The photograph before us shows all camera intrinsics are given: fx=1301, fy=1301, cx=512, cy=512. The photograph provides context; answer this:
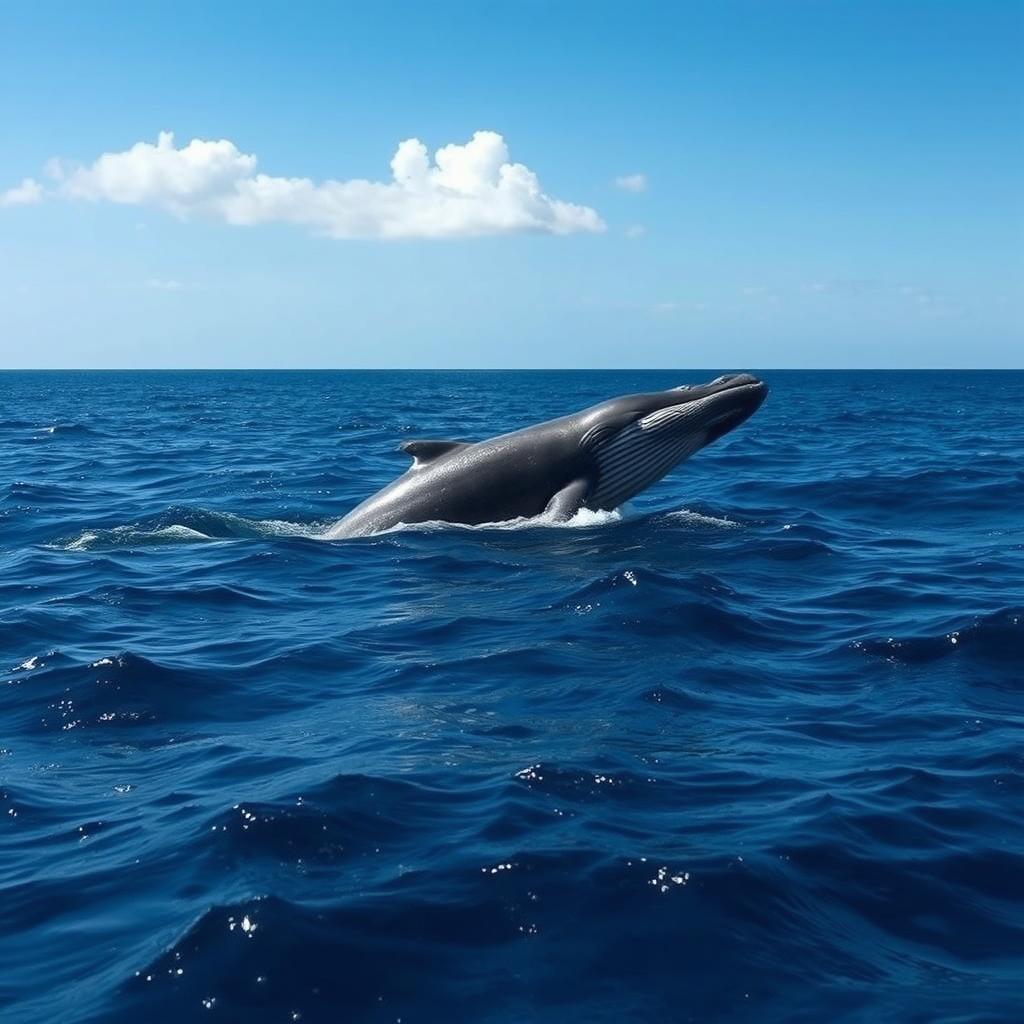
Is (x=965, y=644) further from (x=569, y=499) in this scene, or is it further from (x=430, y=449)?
(x=430, y=449)

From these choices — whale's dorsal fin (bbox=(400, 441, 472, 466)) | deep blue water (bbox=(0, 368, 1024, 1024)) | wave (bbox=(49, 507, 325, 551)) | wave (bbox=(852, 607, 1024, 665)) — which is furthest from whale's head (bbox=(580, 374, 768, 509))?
wave (bbox=(852, 607, 1024, 665))

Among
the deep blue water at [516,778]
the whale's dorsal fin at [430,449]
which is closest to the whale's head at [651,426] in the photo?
the deep blue water at [516,778]

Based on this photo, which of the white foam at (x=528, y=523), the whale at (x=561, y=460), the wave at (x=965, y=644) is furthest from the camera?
the whale at (x=561, y=460)

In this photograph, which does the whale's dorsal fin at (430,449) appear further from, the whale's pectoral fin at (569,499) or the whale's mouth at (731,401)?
the whale's mouth at (731,401)

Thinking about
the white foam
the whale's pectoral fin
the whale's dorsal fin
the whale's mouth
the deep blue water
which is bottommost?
the deep blue water

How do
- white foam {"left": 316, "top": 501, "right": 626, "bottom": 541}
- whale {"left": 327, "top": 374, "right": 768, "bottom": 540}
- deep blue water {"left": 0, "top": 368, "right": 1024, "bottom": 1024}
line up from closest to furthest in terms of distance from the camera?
deep blue water {"left": 0, "top": 368, "right": 1024, "bottom": 1024}, white foam {"left": 316, "top": 501, "right": 626, "bottom": 541}, whale {"left": 327, "top": 374, "right": 768, "bottom": 540}

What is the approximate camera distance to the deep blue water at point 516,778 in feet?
19.4

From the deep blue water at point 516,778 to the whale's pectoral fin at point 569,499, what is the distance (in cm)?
32

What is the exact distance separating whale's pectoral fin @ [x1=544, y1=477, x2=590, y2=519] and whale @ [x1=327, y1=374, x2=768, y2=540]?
1 centimetres

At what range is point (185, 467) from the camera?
105 feet

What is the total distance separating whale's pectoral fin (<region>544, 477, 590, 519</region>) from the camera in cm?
1778

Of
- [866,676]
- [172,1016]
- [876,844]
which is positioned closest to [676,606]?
[866,676]

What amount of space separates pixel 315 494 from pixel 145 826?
18.0 metres

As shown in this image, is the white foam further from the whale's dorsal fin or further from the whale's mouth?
the whale's mouth
